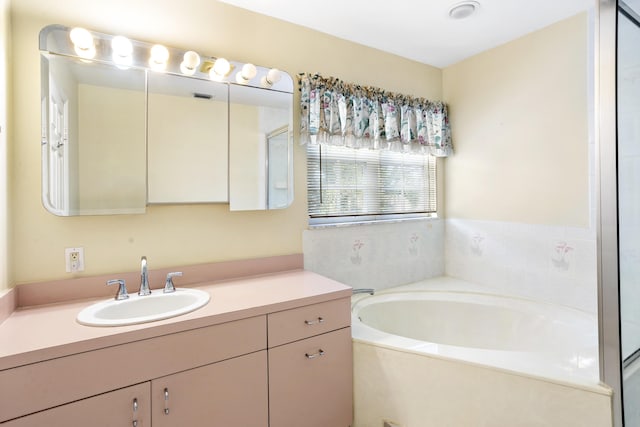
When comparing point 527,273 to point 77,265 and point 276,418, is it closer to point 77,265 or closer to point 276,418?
point 276,418

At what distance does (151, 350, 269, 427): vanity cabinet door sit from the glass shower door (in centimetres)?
146

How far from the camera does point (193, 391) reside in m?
1.34

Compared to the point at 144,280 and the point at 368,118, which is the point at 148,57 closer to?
the point at 144,280

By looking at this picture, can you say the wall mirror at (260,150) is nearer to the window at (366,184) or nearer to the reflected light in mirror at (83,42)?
the window at (366,184)

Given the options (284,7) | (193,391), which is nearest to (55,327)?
(193,391)

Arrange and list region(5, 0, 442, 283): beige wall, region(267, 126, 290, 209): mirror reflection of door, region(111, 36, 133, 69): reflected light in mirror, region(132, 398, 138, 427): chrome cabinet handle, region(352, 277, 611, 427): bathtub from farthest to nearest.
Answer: region(267, 126, 290, 209): mirror reflection of door < region(111, 36, 133, 69): reflected light in mirror < region(5, 0, 442, 283): beige wall < region(352, 277, 611, 427): bathtub < region(132, 398, 138, 427): chrome cabinet handle

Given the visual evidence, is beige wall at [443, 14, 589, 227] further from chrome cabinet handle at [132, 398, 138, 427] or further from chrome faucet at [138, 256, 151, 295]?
chrome cabinet handle at [132, 398, 138, 427]

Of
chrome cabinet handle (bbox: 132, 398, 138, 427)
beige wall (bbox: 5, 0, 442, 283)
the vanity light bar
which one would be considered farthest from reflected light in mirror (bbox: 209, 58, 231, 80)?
chrome cabinet handle (bbox: 132, 398, 138, 427)

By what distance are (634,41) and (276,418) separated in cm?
218

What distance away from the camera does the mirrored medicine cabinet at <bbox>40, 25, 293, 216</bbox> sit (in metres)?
1.56

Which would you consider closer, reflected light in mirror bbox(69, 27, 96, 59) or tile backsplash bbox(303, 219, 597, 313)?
reflected light in mirror bbox(69, 27, 96, 59)

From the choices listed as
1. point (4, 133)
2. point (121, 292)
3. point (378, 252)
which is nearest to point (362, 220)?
point (378, 252)

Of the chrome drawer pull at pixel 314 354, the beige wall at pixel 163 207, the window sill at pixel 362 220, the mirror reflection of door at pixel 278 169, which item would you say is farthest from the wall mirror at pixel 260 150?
the chrome drawer pull at pixel 314 354

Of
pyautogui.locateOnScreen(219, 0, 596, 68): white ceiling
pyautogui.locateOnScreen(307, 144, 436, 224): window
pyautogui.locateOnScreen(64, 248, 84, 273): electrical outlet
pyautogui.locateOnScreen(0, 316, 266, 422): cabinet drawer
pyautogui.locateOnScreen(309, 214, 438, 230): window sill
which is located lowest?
pyautogui.locateOnScreen(0, 316, 266, 422): cabinet drawer
